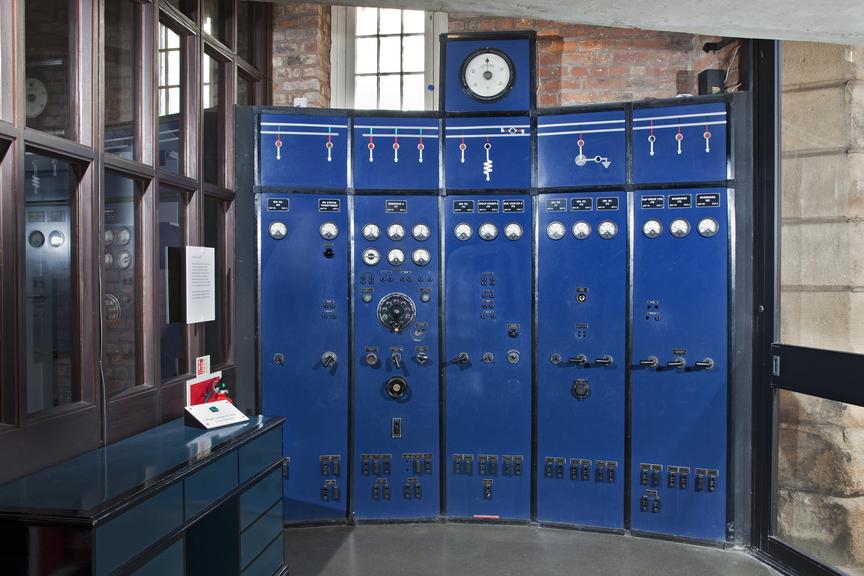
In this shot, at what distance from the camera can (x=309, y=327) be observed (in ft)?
13.7

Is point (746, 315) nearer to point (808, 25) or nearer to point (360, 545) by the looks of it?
point (808, 25)

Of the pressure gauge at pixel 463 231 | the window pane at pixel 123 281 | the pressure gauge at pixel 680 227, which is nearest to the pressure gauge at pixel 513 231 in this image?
the pressure gauge at pixel 463 231

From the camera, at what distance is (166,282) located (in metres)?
3.43

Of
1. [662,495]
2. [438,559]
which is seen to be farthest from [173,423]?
[662,495]

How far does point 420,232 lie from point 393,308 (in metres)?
0.57

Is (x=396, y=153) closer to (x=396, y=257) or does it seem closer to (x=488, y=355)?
(x=396, y=257)

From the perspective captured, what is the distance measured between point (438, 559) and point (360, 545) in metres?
0.54

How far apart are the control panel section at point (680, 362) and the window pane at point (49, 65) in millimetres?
3370

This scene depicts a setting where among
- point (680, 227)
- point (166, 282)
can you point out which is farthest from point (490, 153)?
point (166, 282)

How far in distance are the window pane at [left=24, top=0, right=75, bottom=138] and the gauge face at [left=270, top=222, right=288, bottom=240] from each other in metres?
1.40

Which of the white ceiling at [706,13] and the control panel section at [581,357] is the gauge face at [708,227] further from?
the white ceiling at [706,13]

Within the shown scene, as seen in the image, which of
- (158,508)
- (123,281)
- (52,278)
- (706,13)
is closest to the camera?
(706,13)

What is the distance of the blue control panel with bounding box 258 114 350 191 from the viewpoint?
163 inches

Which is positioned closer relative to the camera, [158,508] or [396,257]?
[158,508]
